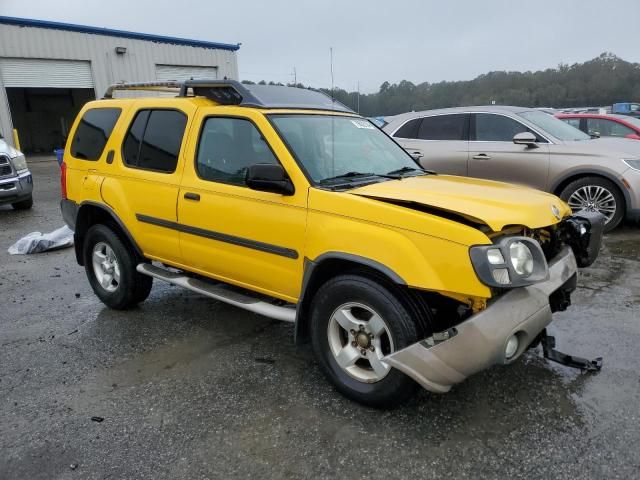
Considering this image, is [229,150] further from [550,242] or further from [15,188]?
[15,188]

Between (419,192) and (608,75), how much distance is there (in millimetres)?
33295

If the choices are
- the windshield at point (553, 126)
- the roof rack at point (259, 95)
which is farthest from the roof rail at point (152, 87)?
the windshield at point (553, 126)

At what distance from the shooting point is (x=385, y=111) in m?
5.87

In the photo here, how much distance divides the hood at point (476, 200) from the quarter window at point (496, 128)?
4.33m

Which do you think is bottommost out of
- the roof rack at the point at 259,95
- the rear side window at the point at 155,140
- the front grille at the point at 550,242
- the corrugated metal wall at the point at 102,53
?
the front grille at the point at 550,242

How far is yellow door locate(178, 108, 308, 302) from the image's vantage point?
3.25 metres

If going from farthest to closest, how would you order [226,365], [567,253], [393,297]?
[226,365] → [567,253] → [393,297]

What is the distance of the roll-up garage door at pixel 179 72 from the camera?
75.8 ft

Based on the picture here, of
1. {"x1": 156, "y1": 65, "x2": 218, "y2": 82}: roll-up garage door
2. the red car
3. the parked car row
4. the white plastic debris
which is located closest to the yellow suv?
the white plastic debris

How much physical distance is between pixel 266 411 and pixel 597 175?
19.8 ft

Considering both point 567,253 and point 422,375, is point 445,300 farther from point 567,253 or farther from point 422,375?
point 567,253

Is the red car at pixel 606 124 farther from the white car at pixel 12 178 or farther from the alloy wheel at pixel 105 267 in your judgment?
the white car at pixel 12 178

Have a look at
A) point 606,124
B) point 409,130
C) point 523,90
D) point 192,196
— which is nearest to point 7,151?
point 409,130

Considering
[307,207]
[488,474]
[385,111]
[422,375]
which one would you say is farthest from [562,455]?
[385,111]
